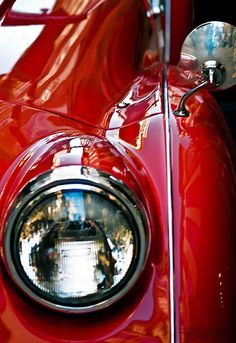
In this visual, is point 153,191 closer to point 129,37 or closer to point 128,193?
point 128,193

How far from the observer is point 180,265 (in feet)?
4.48

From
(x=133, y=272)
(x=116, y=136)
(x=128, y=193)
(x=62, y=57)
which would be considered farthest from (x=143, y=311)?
(x=62, y=57)

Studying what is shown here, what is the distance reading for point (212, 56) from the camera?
1.71m

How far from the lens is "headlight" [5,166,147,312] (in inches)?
50.8

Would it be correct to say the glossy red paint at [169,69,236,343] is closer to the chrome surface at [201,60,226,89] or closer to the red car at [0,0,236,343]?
the red car at [0,0,236,343]

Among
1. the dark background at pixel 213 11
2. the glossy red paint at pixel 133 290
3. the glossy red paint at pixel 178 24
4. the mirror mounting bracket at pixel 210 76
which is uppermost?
the dark background at pixel 213 11

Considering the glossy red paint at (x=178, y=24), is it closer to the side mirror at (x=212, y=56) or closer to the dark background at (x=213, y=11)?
the side mirror at (x=212, y=56)

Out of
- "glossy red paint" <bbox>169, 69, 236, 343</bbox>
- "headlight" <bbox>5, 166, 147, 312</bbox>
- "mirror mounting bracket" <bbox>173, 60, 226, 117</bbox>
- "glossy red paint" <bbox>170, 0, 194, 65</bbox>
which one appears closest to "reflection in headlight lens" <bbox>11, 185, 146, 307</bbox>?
"headlight" <bbox>5, 166, 147, 312</bbox>

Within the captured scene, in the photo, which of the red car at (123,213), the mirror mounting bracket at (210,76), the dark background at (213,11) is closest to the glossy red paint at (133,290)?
the red car at (123,213)

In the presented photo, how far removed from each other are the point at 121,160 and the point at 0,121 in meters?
0.35

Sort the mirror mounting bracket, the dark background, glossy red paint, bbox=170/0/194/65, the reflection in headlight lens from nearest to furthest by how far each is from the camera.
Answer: the reflection in headlight lens → the mirror mounting bracket → glossy red paint, bbox=170/0/194/65 → the dark background

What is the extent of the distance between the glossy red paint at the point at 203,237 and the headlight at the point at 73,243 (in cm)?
12

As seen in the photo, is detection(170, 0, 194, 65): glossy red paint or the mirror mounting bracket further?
detection(170, 0, 194, 65): glossy red paint

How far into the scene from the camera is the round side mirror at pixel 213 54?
1.69 metres
